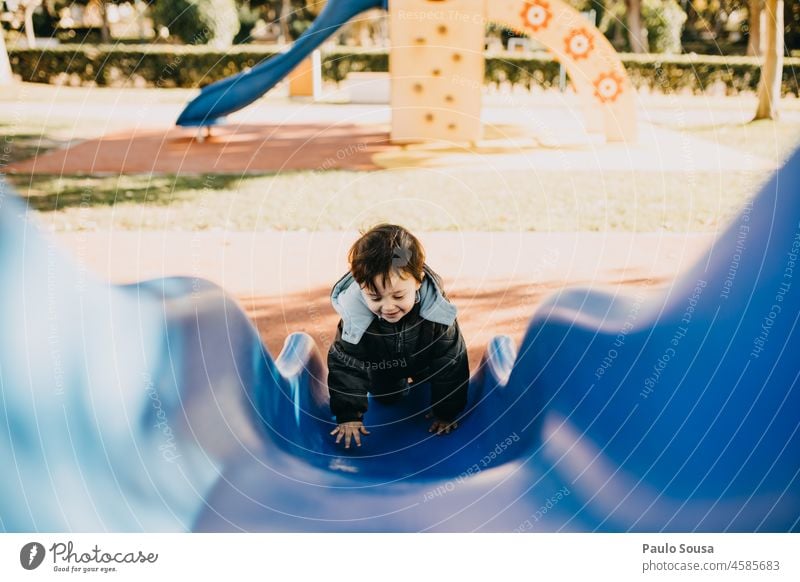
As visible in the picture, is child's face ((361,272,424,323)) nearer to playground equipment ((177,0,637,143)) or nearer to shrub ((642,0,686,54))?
playground equipment ((177,0,637,143))

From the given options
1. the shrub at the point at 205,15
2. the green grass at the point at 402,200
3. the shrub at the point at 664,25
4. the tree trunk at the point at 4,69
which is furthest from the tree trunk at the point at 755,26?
the tree trunk at the point at 4,69

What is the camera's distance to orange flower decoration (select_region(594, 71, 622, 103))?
17.4 feet

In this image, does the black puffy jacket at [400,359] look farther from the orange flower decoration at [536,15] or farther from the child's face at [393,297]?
the orange flower decoration at [536,15]

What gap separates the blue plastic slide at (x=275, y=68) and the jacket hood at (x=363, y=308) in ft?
11.8

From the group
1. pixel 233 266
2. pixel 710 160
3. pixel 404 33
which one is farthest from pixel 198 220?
pixel 710 160

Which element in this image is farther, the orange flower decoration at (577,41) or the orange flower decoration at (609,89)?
the orange flower decoration at (609,89)

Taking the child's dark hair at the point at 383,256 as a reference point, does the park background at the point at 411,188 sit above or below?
below

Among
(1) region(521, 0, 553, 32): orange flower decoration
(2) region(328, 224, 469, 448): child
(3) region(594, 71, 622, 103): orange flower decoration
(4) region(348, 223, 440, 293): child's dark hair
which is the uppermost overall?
(1) region(521, 0, 553, 32): orange flower decoration

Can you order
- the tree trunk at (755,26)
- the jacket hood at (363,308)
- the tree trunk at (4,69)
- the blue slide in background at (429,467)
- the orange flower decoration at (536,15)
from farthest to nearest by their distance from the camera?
the tree trunk at (755,26) < the tree trunk at (4,69) < the orange flower decoration at (536,15) < the jacket hood at (363,308) < the blue slide in background at (429,467)

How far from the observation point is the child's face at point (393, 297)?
168cm

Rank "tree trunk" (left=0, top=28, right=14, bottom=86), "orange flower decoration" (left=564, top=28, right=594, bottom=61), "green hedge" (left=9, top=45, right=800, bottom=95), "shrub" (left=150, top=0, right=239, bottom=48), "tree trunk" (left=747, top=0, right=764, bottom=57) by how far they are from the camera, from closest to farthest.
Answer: "orange flower decoration" (left=564, top=28, right=594, bottom=61)
"tree trunk" (left=0, top=28, right=14, bottom=86)
"tree trunk" (left=747, top=0, right=764, bottom=57)
"shrub" (left=150, top=0, right=239, bottom=48)
"green hedge" (left=9, top=45, right=800, bottom=95)

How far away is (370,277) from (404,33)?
496cm

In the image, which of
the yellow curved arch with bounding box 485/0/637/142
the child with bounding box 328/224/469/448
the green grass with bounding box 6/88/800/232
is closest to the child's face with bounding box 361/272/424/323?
the child with bounding box 328/224/469/448
